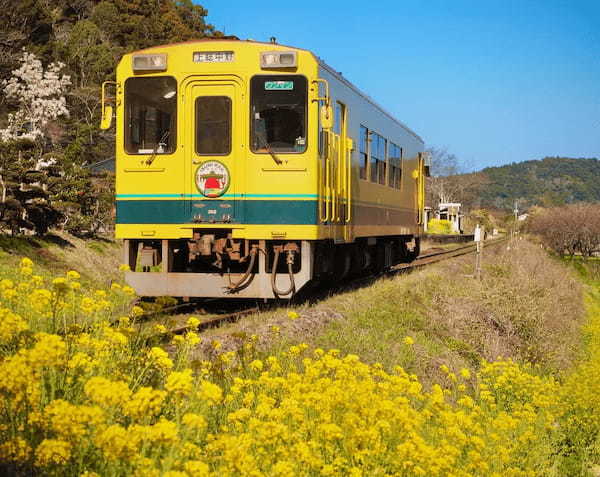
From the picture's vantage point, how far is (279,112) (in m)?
10.2

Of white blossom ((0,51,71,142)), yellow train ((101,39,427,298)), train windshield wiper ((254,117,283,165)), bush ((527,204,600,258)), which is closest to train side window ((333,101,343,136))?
yellow train ((101,39,427,298))

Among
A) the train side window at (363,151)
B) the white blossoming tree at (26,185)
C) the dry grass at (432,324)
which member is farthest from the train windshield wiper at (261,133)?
the white blossoming tree at (26,185)

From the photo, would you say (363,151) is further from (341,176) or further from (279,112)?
(279,112)

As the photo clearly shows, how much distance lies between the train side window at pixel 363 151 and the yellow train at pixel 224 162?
2.49 meters

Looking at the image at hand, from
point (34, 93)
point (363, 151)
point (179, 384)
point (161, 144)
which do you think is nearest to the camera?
Answer: point (179, 384)

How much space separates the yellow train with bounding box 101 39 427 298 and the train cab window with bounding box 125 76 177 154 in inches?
0.5

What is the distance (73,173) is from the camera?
19.8m

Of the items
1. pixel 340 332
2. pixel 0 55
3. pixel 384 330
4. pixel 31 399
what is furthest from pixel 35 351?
→ pixel 0 55

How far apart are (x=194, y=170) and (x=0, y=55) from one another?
80.5 ft

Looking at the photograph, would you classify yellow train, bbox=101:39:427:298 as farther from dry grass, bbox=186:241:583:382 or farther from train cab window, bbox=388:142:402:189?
train cab window, bbox=388:142:402:189

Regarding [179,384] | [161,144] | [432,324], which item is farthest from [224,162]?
[179,384]

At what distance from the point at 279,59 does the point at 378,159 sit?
193 inches

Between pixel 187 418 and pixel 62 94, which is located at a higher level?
pixel 62 94

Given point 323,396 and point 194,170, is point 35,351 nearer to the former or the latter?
point 323,396
